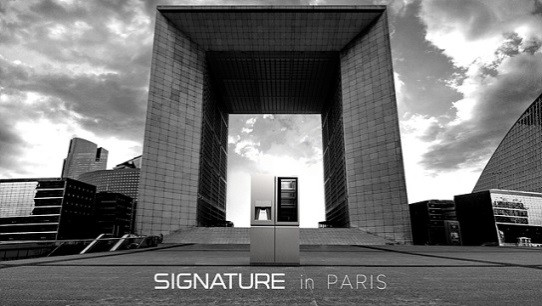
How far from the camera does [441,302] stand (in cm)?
347

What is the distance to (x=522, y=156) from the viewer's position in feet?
344

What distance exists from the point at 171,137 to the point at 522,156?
120m

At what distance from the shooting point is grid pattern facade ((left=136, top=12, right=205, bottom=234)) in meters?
34.9

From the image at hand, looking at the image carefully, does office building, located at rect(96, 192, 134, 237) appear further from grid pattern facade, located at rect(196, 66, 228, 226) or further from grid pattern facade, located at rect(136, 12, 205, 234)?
grid pattern facade, located at rect(136, 12, 205, 234)

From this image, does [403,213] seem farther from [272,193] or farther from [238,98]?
[238,98]

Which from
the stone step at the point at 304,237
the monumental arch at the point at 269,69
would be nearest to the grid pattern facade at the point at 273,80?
the monumental arch at the point at 269,69

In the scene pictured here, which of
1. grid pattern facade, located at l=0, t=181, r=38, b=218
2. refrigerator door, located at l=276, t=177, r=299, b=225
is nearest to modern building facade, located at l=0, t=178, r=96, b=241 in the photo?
grid pattern facade, located at l=0, t=181, r=38, b=218

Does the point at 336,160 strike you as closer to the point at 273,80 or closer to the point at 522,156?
the point at 273,80

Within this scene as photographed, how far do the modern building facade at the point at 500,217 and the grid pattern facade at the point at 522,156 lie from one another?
19.5 m

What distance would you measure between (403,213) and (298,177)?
28.8m

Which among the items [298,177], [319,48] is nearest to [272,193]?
[298,177]

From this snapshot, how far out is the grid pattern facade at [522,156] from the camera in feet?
317

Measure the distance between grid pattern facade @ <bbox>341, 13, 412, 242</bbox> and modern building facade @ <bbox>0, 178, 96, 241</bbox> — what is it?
101660 millimetres

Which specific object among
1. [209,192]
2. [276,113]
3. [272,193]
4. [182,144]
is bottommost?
[272,193]
